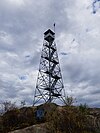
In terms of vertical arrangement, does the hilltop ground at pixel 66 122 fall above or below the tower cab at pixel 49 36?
below

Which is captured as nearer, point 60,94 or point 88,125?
point 88,125

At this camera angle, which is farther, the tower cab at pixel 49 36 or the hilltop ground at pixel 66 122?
the tower cab at pixel 49 36

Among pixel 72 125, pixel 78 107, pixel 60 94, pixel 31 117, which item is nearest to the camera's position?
pixel 72 125

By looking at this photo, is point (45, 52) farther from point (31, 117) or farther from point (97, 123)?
point (97, 123)

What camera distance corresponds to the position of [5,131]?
24.4 metres

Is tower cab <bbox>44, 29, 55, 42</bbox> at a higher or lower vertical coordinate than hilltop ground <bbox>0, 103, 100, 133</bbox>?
higher

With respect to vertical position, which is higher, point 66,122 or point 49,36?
point 49,36

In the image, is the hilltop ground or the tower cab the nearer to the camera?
the hilltop ground

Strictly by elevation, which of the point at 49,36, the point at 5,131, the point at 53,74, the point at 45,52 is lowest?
the point at 5,131

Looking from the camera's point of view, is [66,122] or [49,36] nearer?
[66,122]

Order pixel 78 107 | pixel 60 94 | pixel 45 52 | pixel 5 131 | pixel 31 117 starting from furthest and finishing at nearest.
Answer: pixel 45 52
pixel 60 94
pixel 31 117
pixel 5 131
pixel 78 107

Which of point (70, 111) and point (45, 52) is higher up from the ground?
point (45, 52)

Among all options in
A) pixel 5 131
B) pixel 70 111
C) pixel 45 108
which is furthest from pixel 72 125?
pixel 5 131

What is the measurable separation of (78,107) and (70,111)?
1.11 meters
